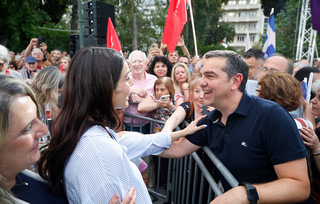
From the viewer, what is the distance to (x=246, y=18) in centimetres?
7731

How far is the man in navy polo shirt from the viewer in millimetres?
1531

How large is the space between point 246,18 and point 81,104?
8517cm

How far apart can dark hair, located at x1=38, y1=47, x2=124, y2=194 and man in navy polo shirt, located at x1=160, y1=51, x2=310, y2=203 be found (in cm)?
88

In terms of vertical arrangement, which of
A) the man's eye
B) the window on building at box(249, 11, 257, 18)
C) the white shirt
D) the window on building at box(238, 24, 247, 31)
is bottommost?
the white shirt

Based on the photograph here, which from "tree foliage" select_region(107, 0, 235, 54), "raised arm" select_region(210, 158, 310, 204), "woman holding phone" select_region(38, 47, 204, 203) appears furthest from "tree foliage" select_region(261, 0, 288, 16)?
"woman holding phone" select_region(38, 47, 204, 203)

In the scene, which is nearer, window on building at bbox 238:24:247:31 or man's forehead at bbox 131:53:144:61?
man's forehead at bbox 131:53:144:61

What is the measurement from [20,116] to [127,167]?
1.88 feet

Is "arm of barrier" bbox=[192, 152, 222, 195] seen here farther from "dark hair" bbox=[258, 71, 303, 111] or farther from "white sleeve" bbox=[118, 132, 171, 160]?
"dark hair" bbox=[258, 71, 303, 111]

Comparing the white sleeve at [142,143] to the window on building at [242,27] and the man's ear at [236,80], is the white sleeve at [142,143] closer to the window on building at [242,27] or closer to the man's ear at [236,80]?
the man's ear at [236,80]

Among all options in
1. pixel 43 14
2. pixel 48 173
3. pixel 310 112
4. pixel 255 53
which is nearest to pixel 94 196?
pixel 48 173

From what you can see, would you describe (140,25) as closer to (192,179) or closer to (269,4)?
(269,4)

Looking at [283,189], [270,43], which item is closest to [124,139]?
[283,189]

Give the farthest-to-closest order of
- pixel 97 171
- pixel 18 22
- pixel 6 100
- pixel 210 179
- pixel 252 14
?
pixel 252 14 < pixel 18 22 < pixel 210 179 < pixel 97 171 < pixel 6 100

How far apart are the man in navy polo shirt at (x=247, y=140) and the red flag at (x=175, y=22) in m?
3.43
